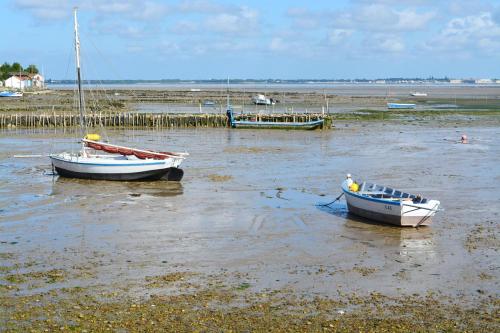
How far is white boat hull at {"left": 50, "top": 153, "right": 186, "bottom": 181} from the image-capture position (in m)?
30.3

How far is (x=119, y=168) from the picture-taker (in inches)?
1195

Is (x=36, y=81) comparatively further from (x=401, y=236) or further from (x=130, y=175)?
(x=401, y=236)

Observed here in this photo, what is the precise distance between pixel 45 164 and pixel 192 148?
11217 millimetres

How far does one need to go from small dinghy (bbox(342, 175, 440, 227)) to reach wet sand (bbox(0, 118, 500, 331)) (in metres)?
0.36

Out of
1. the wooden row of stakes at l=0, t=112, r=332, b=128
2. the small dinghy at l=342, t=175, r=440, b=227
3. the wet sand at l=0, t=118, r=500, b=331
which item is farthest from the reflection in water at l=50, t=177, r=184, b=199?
the wooden row of stakes at l=0, t=112, r=332, b=128

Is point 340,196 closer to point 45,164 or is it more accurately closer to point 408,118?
point 45,164

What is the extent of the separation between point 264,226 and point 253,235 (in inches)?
52.2

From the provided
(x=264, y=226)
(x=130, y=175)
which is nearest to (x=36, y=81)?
(x=130, y=175)

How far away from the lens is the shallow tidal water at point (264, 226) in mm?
→ 16625

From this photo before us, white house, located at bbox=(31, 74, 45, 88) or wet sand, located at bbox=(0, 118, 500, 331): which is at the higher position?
white house, located at bbox=(31, 74, 45, 88)

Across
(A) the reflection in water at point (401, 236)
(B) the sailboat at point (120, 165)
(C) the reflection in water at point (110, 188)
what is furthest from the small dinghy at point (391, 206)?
(B) the sailboat at point (120, 165)

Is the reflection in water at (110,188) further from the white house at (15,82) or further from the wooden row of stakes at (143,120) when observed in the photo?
the white house at (15,82)

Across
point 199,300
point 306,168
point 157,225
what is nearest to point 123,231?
point 157,225

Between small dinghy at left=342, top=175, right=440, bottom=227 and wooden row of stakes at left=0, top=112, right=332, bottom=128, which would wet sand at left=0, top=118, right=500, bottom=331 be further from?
wooden row of stakes at left=0, top=112, right=332, bottom=128
